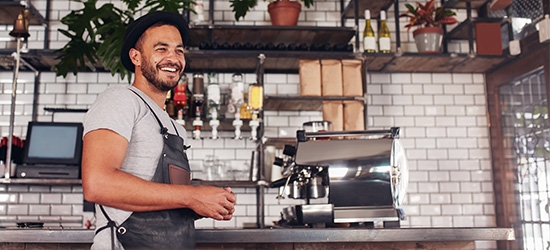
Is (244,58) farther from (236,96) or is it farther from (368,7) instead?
(368,7)

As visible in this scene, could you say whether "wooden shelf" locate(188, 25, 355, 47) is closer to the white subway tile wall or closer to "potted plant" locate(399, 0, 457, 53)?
the white subway tile wall

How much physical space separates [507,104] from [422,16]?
1.08 meters

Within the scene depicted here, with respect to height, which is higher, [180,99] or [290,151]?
[180,99]

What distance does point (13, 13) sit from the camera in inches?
185

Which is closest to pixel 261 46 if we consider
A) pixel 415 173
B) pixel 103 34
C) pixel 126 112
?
pixel 103 34

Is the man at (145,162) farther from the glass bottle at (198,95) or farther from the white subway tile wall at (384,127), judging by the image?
the white subway tile wall at (384,127)

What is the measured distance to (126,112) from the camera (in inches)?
68.9

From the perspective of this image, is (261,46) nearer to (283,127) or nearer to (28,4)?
(283,127)

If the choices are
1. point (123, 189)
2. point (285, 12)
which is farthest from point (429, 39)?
point (123, 189)

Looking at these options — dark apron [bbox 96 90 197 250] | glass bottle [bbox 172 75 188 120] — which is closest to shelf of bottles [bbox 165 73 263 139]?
glass bottle [bbox 172 75 188 120]

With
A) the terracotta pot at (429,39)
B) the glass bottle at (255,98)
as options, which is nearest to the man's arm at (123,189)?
the glass bottle at (255,98)

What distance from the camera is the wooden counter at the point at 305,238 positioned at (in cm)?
236

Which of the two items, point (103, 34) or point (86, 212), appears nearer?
point (103, 34)

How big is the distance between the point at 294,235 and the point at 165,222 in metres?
0.77
